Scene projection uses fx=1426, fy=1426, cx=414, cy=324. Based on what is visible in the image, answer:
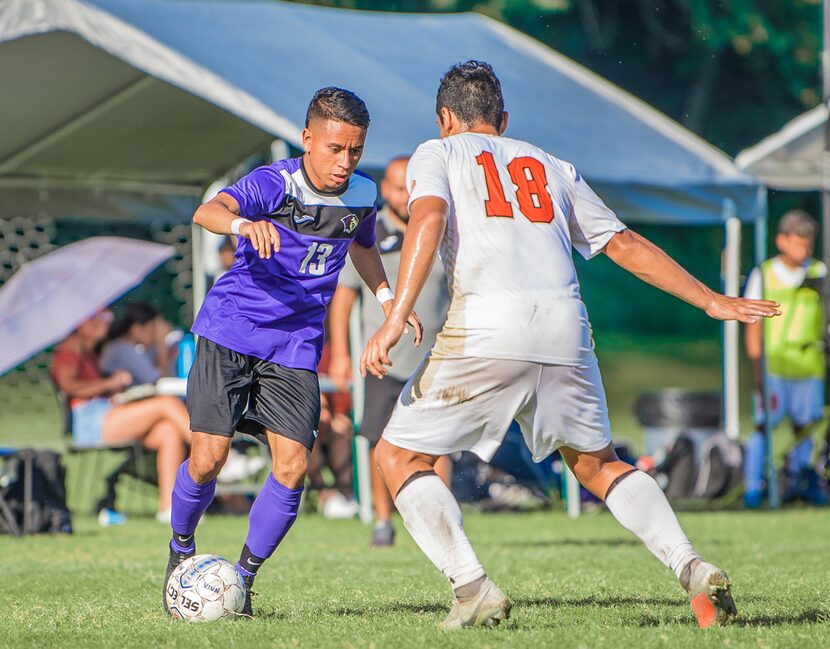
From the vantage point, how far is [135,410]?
37.7 feet

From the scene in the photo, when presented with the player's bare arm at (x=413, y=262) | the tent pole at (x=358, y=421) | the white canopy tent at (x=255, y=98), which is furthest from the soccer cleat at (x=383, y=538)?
the player's bare arm at (x=413, y=262)

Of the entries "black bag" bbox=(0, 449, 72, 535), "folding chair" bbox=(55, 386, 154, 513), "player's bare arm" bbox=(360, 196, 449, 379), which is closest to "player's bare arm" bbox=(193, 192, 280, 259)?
"player's bare arm" bbox=(360, 196, 449, 379)

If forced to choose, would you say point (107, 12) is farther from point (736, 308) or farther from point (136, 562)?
point (736, 308)

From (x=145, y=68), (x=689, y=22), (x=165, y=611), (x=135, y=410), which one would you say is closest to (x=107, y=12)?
(x=145, y=68)

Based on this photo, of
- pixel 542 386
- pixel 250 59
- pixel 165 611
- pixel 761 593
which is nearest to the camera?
pixel 542 386

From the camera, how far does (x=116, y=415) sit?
1150cm

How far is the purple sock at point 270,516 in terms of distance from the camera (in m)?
5.66

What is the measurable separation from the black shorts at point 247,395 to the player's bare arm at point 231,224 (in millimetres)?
613

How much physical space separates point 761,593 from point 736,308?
64.6 inches

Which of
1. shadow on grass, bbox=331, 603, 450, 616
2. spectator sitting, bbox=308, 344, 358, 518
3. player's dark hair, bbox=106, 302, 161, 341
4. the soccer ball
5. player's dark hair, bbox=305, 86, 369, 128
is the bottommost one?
spectator sitting, bbox=308, 344, 358, 518

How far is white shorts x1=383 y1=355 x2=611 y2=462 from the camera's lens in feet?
16.3

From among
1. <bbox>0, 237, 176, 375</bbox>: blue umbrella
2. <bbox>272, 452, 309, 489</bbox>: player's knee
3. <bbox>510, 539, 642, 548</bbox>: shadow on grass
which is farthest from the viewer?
<bbox>0, 237, 176, 375</bbox>: blue umbrella

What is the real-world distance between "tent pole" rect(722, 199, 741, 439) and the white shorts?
21.6 ft

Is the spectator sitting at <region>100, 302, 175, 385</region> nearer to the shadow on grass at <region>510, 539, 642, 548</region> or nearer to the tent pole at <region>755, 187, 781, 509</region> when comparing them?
the shadow on grass at <region>510, 539, 642, 548</region>
